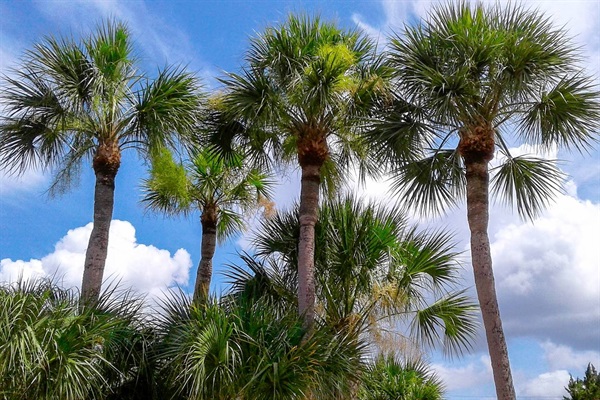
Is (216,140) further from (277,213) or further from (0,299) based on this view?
(0,299)

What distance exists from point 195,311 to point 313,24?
656 centimetres

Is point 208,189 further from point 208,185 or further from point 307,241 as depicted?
point 307,241


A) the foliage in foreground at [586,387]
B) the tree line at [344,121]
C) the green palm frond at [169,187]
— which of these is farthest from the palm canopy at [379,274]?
the foliage in foreground at [586,387]

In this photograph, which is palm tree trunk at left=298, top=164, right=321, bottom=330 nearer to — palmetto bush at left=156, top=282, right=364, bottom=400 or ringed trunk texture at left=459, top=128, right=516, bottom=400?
palmetto bush at left=156, top=282, right=364, bottom=400

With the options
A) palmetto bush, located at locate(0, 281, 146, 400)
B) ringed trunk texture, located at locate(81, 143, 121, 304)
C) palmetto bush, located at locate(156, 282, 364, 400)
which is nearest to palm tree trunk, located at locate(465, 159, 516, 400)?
palmetto bush, located at locate(156, 282, 364, 400)

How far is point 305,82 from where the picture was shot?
13344mm

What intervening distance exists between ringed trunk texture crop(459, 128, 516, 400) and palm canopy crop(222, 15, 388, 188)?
7.79ft

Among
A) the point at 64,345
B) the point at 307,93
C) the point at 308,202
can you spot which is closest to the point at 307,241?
the point at 308,202

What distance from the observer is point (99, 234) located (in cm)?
1344

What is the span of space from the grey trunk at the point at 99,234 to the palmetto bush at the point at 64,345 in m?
1.79

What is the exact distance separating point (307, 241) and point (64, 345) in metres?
5.15

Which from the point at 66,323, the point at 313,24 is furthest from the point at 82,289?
the point at 313,24

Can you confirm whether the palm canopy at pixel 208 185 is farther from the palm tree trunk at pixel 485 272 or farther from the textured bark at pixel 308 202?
the palm tree trunk at pixel 485 272

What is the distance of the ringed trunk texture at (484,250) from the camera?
10.9 meters
